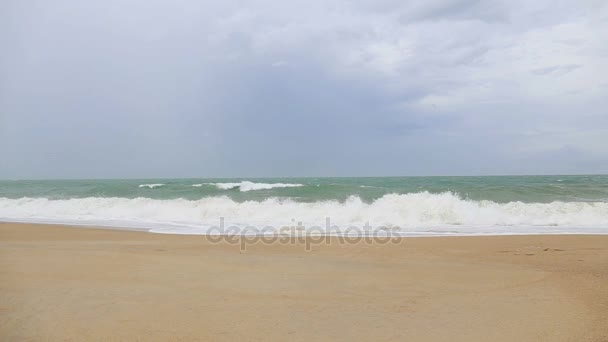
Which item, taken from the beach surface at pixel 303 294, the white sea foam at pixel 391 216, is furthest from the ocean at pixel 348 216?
the beach surface at pixel 303 294

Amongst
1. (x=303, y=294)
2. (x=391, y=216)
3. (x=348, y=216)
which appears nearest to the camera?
(x=303, y=294)

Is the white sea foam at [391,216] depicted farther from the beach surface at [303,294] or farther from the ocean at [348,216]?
the beach surface at [303,294]

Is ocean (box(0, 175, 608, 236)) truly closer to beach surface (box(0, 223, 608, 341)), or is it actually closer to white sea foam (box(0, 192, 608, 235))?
white sea foam (box(0, 192, 608, 235))

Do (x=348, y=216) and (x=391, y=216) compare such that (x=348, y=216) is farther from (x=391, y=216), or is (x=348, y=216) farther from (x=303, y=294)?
(x=303, y=294)

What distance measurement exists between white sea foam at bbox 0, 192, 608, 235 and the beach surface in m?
4.50

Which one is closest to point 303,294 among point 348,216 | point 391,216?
point 391,216

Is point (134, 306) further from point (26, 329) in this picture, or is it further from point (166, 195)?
point (166, 195)

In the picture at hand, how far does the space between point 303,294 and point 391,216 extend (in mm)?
10302

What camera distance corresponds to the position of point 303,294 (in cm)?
499

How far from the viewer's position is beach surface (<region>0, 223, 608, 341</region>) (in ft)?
12.5

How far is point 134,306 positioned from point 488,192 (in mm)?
22872

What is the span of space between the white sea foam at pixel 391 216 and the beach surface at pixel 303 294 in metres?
4.50

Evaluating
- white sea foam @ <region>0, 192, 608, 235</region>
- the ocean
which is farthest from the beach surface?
white sea foam @ <region>0, 192, 608, 235</region>

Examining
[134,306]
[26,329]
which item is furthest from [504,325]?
[26,329]
